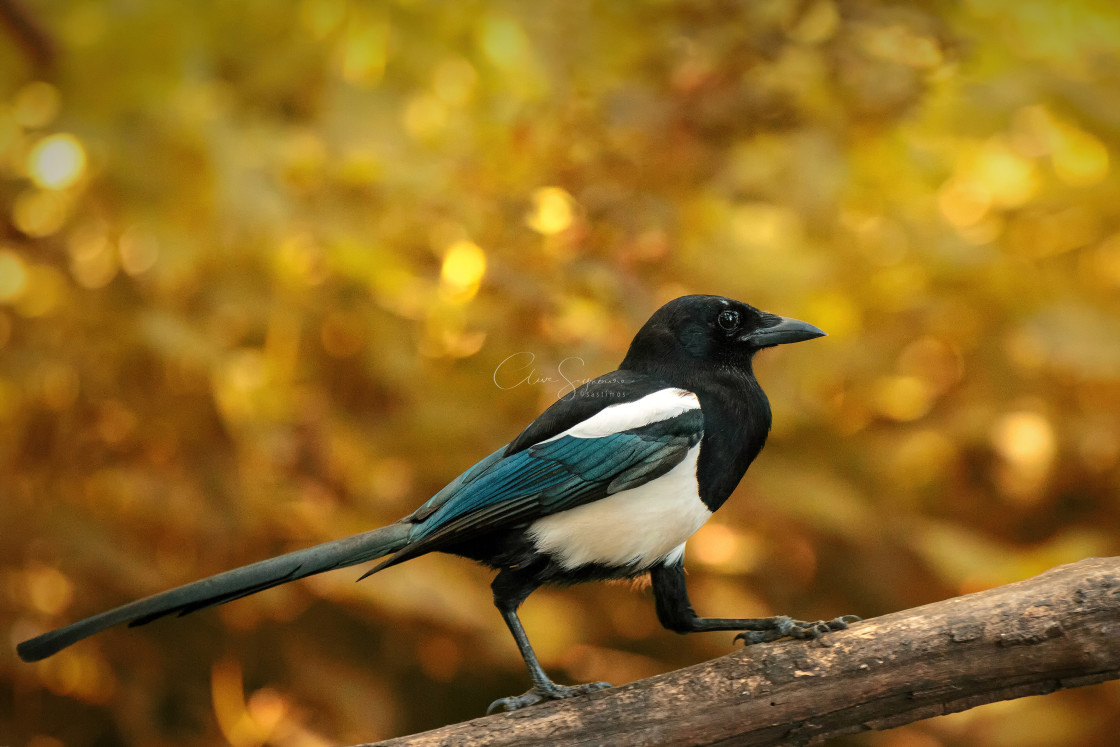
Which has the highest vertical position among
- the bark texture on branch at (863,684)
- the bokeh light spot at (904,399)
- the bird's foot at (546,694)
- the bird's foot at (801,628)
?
the bokeh light spot at (904,399)

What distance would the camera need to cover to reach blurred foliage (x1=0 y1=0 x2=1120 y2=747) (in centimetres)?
160

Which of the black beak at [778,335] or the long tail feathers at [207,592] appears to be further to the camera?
the black beak at [778,335]

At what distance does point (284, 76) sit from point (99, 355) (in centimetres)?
59

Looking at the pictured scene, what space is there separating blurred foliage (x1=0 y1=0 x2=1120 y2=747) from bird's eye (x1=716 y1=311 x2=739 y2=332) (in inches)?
18.5

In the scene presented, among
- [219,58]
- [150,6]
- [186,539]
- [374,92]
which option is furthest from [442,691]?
[150,6]

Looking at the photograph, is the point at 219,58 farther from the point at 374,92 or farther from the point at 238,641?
the point at 238,641

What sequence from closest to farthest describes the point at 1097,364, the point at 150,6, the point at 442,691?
the point at 1097,364 → the point at 150,6 → the point at 442,691

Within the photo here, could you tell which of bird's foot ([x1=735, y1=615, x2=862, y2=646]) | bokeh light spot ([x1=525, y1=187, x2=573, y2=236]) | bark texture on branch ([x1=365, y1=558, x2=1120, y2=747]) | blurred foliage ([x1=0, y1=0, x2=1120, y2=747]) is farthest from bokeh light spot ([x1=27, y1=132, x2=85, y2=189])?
bird's foot ([x1=735, y1=615, x2=862, y2=646])

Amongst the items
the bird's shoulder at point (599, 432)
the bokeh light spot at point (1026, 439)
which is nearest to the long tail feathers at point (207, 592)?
the bird's shoulder at point (599, 432)

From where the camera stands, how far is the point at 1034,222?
5.59ft

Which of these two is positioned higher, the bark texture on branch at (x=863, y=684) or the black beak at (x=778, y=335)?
the black beak at (x=778, y=335)

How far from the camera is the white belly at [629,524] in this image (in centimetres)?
101

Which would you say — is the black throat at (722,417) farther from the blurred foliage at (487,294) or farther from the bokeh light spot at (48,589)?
the bokeh light spot at (48,589)

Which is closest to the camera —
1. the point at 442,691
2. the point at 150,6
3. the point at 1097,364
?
the point at 1097,364
